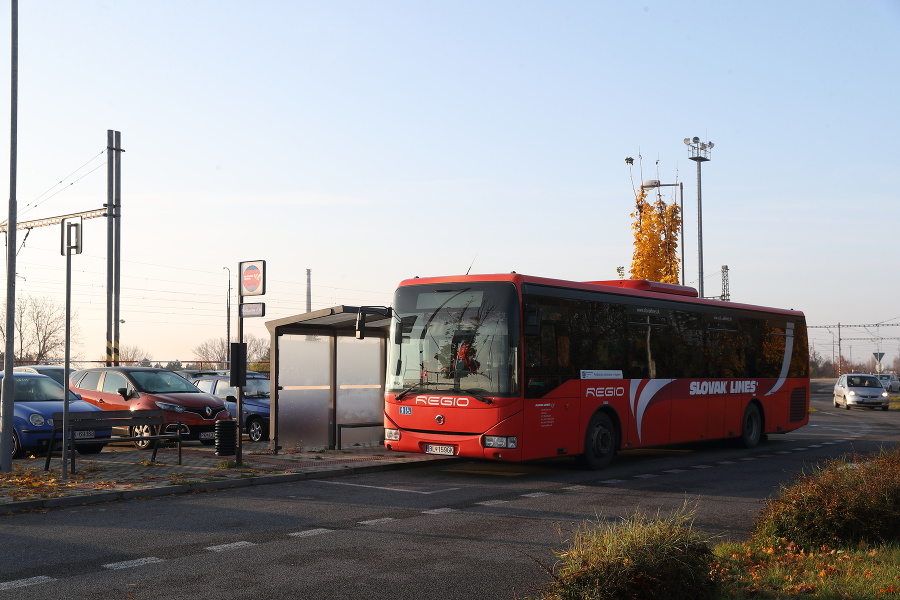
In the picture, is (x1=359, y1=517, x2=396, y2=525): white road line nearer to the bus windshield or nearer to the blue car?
the bus windshield

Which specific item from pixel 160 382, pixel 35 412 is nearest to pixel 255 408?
pixel 160 382

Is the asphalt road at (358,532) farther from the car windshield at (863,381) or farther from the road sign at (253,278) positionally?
the car windshield at (863,381)

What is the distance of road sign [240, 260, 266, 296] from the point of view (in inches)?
634

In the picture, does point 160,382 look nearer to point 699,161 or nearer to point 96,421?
point 96,421

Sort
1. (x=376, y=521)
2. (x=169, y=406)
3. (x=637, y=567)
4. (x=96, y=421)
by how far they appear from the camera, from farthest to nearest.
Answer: (x=169, y=406)
(x=96, y=421)
(x=376, y=521)
(x=637, y=567)

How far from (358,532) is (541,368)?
5.67 meters

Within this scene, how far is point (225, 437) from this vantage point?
16453mm

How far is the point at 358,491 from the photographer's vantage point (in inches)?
513

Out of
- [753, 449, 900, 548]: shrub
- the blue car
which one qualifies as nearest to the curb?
the blue car

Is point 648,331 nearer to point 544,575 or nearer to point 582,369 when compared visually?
point 582,369

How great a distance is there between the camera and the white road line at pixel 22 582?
722cm

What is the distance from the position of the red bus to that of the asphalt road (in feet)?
2.25

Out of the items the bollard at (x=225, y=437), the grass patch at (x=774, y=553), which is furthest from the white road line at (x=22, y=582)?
the bollard at (x=225, y=437)

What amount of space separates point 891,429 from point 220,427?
2119 centimetres
